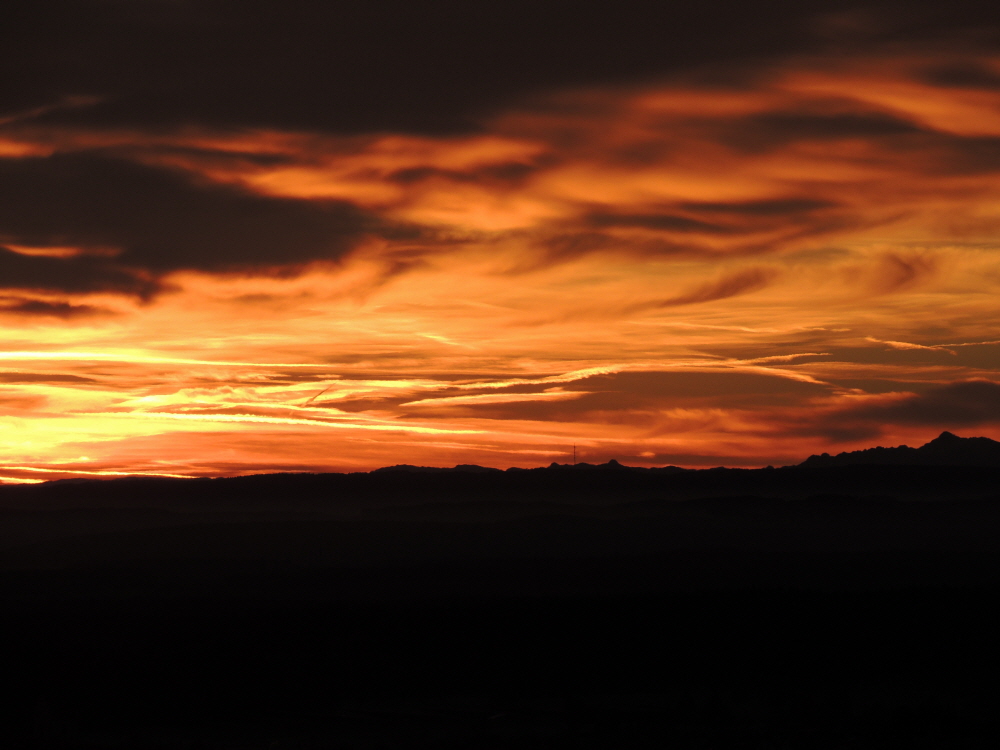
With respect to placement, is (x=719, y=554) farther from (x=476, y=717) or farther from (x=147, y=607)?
(x=476, y=717)

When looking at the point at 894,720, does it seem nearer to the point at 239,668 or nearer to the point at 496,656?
the point at 496,656

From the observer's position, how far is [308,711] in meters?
42.5

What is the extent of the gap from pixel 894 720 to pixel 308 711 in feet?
64.9

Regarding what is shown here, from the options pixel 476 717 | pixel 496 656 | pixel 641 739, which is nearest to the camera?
pixel 641 739

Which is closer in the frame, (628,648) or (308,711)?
(308,711)

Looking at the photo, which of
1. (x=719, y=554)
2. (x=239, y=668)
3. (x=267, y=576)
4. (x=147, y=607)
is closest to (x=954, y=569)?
(x=719, y=554)

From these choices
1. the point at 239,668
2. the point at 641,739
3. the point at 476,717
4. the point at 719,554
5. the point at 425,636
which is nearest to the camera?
the point at 641,739

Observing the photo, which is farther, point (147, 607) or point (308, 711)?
point (147, 607)

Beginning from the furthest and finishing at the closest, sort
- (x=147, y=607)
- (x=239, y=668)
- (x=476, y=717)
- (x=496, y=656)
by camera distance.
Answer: (x=147, y=607) → (x=496, y=656) → (x=239, y=668) → (x=476, y=717)

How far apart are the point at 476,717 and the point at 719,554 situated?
14278cm

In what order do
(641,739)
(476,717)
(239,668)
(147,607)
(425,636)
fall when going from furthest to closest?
1. (147,607)
2. (425,636)
3. (239,668)
4. (476,717)
5. (641,739)

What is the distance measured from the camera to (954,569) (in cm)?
14438

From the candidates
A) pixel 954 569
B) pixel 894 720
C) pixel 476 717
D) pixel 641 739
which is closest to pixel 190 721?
pixel 476 717

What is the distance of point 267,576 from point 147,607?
165 feet
